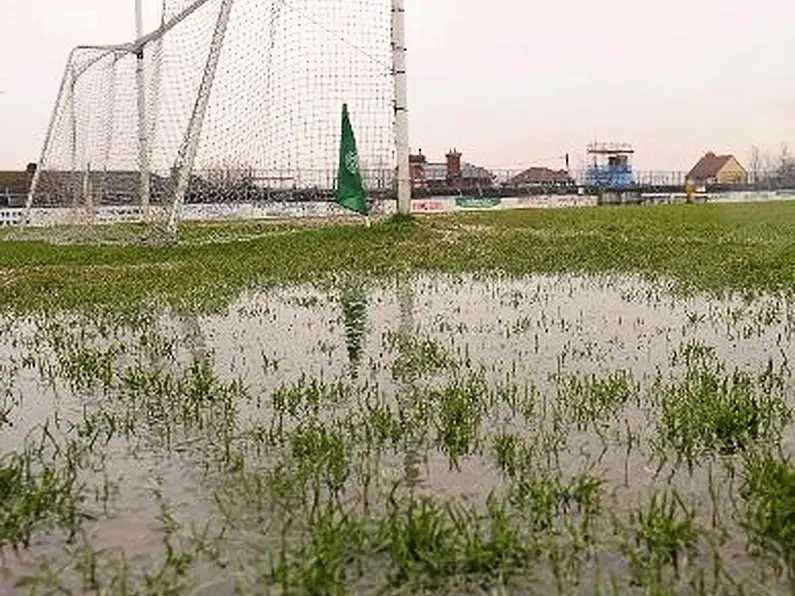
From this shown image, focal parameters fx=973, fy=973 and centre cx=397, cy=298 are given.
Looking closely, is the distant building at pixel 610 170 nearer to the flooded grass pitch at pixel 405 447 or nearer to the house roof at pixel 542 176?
the house roof at pixel 542 176

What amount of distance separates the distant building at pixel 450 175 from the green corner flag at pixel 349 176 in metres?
62.1

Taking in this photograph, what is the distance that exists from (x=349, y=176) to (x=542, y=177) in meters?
115

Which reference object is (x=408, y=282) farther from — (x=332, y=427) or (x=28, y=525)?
(x=28, y=525)

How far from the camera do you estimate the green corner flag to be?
25359mm

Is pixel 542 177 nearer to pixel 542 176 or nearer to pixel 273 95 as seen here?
pixel 542 176

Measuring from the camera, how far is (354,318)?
1088 centimetres

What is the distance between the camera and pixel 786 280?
12.7m

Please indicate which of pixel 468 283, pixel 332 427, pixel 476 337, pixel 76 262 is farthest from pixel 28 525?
pixel 76 262

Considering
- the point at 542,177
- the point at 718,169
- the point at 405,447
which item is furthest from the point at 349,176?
the point at 718,169

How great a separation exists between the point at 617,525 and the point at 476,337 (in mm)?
5324

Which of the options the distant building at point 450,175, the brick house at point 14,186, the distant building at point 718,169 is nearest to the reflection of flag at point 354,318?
the brick house at point 14,186

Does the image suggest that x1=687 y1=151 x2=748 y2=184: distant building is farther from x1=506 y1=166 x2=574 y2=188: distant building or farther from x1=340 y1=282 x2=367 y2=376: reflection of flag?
x1=340 y1=282 x2=367 y2=376: reflection of flag

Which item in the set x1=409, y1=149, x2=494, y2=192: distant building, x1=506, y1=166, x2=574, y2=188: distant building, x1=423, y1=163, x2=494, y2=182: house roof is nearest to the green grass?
x1=409, y1=149, x2=494, y2=192: distant building

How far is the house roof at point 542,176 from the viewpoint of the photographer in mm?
124625
